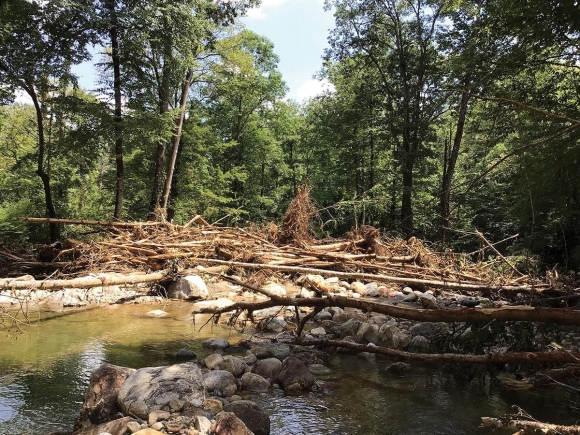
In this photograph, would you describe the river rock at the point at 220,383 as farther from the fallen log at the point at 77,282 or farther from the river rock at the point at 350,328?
the fallen log at the point at 77,282

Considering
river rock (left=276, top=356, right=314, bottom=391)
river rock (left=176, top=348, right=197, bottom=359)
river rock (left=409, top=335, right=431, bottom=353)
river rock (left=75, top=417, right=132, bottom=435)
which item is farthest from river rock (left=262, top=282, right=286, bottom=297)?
river rock (left=75, top=417, right=132, bottom=435)

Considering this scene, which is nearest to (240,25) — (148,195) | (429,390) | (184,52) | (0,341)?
(184,52)

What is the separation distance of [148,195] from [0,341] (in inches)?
545

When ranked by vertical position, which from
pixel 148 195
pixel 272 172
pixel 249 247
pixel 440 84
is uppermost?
pixel 440 84

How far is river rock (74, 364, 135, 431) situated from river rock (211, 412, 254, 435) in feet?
3.64

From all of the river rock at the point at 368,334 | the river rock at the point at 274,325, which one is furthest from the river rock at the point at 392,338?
the river rock at the point at 274,325

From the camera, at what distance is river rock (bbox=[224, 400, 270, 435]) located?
12.1ft

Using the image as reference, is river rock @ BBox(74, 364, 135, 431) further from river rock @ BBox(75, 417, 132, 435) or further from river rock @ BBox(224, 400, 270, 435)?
river rock @ BBox(224, 400, 270, 435)

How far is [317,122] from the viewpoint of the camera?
88.5 feet

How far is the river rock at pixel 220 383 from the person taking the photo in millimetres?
4520

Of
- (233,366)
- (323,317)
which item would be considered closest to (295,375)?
(233,366)

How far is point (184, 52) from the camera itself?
14.6m

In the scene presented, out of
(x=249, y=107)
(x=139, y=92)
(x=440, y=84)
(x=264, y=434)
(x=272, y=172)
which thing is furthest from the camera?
(x=272, y=172)

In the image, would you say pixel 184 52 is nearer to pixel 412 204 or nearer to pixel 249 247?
pixel 249 247
